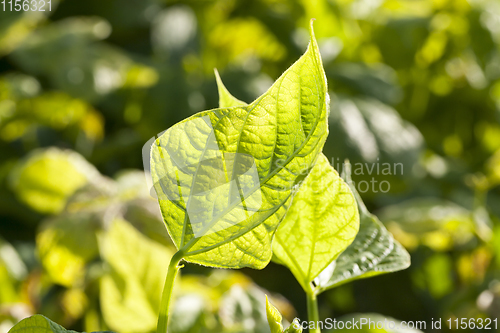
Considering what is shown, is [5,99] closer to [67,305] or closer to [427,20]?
[67,305]

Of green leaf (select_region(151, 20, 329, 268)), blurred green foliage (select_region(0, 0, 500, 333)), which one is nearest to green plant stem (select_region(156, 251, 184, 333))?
green leaf (select_region(151, 20, 329, 268))

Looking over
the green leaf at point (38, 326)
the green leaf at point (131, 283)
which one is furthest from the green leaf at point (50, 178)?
the green leaf at point (38, 326)

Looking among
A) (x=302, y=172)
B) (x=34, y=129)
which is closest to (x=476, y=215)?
(x=302, y=172)

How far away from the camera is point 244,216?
0.36 feet

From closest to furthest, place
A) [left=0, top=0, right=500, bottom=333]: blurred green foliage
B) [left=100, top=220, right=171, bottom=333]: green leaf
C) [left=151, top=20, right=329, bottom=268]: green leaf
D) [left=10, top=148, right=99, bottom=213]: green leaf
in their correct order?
[left=151, top=20, right=329, bottom=268]: green leaf < [left=100, top=220, right=171, bottom=333]: green leaf < [left=0, top=0, right=500, bottom=333]: blurred green foliage < [left=10, top=148, right=99, bottom=213]: green leaf

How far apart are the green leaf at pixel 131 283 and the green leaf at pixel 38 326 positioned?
14 centimetres

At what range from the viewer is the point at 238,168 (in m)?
0.11

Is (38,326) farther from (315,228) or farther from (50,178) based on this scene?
(50,178)

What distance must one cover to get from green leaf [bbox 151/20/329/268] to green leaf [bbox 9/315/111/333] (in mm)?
40

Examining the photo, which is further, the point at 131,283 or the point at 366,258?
the point at 131,283

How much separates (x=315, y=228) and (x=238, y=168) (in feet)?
0.16

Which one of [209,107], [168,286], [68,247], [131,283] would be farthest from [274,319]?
[209,107]

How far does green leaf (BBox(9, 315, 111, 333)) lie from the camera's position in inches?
4.6

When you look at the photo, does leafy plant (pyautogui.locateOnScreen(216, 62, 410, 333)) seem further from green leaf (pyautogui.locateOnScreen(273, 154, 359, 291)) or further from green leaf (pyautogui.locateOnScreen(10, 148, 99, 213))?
green leaf (pyautogui.locateOnScreen(10, 148, 99, 213))
